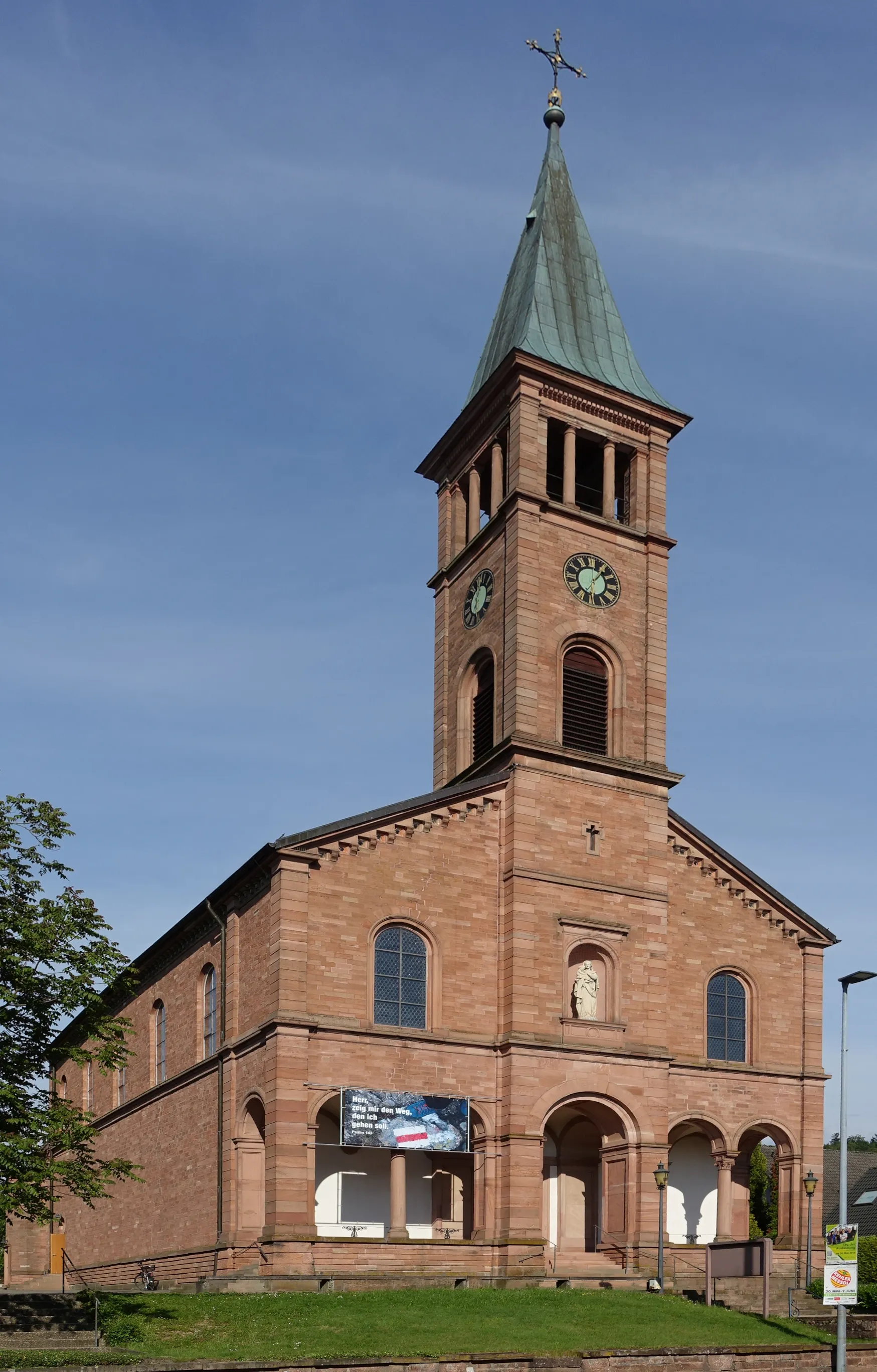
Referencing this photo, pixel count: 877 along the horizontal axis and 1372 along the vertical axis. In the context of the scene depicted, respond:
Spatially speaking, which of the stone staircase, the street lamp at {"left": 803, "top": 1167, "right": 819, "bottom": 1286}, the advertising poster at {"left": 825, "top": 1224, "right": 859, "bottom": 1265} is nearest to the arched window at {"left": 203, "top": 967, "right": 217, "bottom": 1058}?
the stone staircase

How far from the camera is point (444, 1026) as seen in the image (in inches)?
1494

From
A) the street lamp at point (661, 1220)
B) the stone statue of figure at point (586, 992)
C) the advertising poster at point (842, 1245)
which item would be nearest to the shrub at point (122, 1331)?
the advertising poster at point (842, 1245)

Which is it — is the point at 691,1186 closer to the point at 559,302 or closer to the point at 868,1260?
the point at 868,1260

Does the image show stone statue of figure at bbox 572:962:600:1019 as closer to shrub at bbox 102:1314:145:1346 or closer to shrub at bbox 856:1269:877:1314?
shrub at bbox 856:1269:877:1314

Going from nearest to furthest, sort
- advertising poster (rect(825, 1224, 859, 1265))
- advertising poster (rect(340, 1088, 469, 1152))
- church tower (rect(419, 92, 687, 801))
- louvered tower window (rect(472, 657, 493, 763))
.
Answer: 1. advertising poster (rect(825, 1224, 859, 1265))
2. advertising poster (rect(340, 1088, 469, 1152))
3. church tower (rect(419, 92, 687, 801))
4. louvered tower window (rect(472, 657, 493, 763))

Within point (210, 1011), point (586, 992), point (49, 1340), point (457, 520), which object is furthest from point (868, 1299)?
point (457, 520)

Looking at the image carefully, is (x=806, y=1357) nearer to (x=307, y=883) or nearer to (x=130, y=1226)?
(x=307, y=883)

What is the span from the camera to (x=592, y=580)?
145ft

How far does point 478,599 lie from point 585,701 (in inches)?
195

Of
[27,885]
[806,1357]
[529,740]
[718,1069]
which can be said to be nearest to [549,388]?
[529,740]

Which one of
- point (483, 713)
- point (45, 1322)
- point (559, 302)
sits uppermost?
point (559, 302)

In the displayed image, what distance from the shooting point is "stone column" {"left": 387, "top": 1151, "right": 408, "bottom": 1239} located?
36.0 m

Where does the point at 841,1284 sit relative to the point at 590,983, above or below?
below

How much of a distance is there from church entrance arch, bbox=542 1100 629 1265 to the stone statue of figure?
7.78 feet
